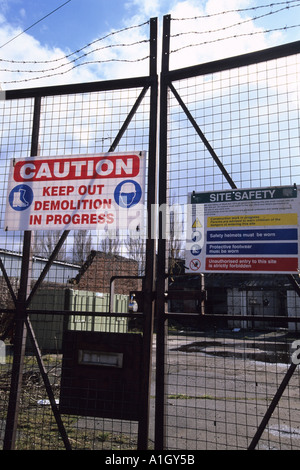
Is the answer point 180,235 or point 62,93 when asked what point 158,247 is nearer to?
point 180,235

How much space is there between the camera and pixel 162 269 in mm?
3924

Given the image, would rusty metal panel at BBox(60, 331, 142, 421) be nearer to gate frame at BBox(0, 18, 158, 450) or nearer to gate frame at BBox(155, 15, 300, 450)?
gate frame at BBox(0, 18, 158, 450)

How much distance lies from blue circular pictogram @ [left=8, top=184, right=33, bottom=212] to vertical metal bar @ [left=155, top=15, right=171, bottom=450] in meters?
1.52

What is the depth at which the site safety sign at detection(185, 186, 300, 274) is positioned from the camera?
3.59m

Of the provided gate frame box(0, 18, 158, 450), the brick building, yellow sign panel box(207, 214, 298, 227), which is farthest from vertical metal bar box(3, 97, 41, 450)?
yellow sign panel box(207, 214, 298, 227)

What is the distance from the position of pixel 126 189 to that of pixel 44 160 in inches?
40.5

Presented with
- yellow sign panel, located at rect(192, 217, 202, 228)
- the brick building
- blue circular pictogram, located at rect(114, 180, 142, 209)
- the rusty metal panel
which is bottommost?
the rusty metal panel

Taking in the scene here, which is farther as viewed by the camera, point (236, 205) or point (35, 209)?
point (35, 209)

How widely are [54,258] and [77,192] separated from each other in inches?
29.2

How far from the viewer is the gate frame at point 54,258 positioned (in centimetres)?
385

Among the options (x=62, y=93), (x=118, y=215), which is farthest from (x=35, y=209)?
(x=62, y=93)

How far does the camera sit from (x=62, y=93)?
4504 millimetres

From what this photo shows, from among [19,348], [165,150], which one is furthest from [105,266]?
[165,150]
